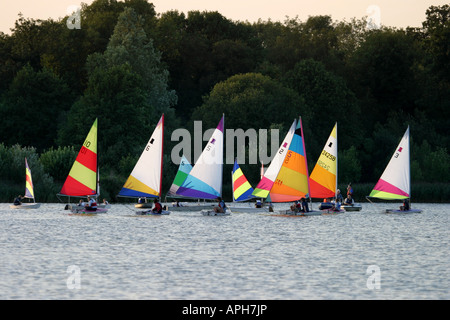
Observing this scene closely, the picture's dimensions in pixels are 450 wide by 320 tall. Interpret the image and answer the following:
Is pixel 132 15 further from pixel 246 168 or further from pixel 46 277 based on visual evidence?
pixel 46 277

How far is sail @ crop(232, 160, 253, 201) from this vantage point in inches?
2872

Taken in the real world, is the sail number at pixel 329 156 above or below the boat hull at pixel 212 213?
above

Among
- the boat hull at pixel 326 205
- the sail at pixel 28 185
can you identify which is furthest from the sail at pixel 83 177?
the boat hull at pixel 326 205

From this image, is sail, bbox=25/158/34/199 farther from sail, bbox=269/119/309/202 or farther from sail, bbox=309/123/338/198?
sail, bbox=309/123/338/198

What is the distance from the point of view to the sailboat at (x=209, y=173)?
63.5m

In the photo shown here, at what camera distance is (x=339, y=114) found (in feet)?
375

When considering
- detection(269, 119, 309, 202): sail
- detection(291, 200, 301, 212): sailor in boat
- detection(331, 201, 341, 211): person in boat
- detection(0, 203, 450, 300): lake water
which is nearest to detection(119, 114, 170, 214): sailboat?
detection(0, 203, 450, 300): lake water

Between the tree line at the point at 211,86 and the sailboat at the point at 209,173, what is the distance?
2277cm

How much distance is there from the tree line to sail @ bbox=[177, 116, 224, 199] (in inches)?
899

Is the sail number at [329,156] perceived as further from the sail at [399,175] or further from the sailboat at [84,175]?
the sailboat at [84,175]

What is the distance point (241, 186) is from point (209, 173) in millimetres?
9834

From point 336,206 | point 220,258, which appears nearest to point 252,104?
point 336,206

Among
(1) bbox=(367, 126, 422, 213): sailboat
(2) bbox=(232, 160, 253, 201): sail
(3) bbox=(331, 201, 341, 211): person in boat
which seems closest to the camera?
(1) bbox=(367, 126, 422, 213): sailboat

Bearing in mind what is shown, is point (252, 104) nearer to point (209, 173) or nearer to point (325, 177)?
point (325, 177)
